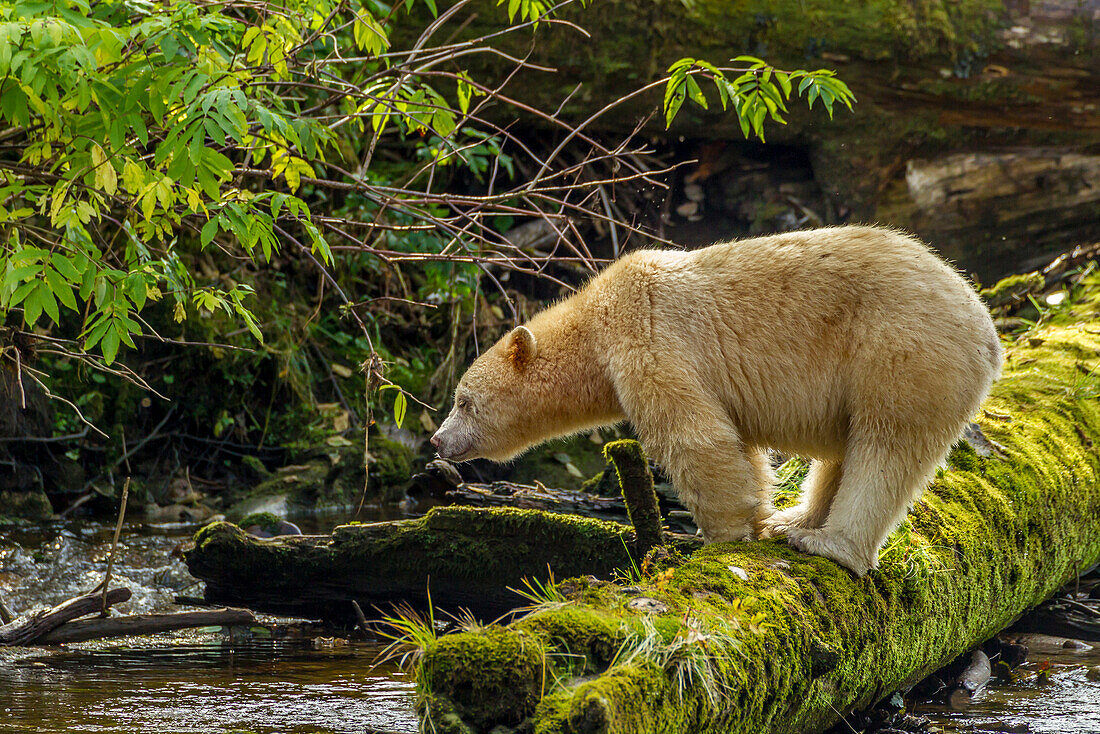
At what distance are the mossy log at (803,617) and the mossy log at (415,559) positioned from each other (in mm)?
1236

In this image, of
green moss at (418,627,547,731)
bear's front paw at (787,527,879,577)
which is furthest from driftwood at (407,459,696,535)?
green moss at (418,627,547,731)

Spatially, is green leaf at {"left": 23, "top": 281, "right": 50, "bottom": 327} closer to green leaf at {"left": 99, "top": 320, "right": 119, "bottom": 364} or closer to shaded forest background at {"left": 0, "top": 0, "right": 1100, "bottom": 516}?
green leaf at {"left": 99, "top": 320, "right": 119, "bottom": 364}

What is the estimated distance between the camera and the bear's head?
5449 mm

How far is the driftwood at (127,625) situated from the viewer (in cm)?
509

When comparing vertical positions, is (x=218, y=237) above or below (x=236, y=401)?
above

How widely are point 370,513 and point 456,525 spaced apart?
3.82 m

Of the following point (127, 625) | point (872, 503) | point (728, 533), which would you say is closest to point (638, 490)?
point (728, 533)

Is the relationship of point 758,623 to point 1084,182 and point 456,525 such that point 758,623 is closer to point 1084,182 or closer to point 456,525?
point 456,525

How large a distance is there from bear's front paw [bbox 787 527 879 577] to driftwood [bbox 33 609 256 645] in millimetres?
2990

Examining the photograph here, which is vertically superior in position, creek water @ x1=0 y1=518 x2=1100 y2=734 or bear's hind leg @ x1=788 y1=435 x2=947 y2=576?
bear's hind leg @ x1=788 y1=435 x2=947 y2=576

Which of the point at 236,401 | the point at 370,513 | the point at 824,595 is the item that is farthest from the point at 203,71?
the point at 236,401

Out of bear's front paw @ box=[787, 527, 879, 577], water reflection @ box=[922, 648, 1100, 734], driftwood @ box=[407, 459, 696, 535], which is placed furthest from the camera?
driftwood @ box=[407, 459, 696, 535]

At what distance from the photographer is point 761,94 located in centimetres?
498

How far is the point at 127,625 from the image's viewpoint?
5.08 metres
